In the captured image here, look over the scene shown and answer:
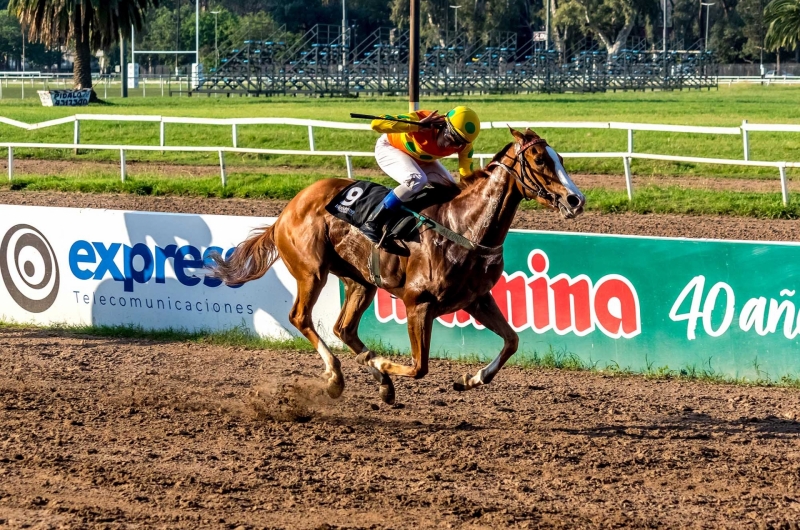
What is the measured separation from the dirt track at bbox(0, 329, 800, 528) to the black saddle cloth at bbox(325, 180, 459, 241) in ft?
4.00

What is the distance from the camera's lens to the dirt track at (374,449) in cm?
511

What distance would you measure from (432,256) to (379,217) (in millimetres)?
504

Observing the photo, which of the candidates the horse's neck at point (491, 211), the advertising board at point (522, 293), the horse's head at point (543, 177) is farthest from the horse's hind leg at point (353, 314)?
the horse's head at point (543, 177)

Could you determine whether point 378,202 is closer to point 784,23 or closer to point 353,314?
point 353,314

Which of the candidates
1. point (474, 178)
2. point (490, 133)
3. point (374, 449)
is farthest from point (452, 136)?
point (490, 133)

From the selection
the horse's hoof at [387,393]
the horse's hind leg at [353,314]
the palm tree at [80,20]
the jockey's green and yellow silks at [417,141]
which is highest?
the palm tree at [80,20]

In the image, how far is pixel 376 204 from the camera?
282 inches

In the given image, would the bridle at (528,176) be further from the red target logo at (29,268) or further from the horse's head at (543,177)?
the red target logo at (29,268)

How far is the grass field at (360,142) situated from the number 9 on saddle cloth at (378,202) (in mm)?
7846

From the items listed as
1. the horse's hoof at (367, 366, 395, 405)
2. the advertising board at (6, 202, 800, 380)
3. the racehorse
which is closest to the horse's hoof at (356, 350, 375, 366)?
the racehorse

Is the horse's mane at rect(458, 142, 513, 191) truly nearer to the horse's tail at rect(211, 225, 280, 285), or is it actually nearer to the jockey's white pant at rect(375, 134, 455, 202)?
the jockey's white pant at rect(375, 134, 455, 202)

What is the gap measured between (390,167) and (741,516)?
328 cm

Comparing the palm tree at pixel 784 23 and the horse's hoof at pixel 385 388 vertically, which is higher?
the palm tree at pixel 784 23

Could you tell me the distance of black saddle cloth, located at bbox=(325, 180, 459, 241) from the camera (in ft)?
22.8
